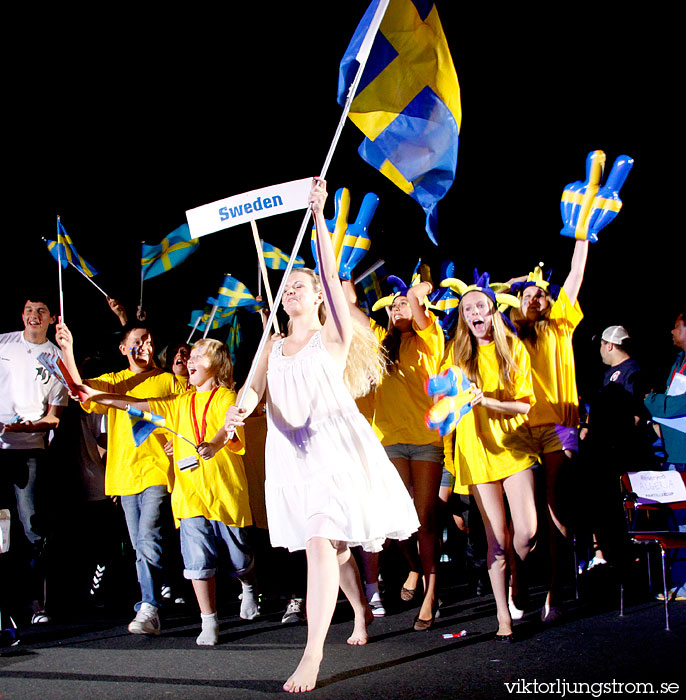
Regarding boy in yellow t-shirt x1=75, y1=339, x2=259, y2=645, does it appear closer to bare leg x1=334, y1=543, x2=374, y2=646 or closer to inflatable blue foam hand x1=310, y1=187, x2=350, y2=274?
bare leg x1=334, y1=543, x2=374, y2=646

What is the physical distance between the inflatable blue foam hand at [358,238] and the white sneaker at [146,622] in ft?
8.40

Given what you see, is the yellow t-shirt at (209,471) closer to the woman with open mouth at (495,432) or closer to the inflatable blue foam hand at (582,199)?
the woman with open mouth at (495,432)

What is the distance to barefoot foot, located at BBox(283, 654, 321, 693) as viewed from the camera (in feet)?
9.93

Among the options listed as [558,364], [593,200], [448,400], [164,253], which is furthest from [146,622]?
[593,200]

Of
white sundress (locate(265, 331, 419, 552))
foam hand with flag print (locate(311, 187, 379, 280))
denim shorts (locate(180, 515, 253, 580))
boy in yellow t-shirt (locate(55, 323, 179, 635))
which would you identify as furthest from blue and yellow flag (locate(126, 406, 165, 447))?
foam hand with flag print (locate(311, 187, 379, 280))

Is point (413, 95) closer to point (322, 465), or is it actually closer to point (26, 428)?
point (322, 465)

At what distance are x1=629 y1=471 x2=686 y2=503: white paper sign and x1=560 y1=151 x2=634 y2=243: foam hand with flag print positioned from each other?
65.5 inches

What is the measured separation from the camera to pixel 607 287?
8.52 metres

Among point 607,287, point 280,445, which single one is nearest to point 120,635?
point 280,445

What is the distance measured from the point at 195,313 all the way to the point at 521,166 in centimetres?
437

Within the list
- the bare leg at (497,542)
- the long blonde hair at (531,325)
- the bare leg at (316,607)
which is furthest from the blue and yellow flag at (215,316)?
the bare leg at (316,607)

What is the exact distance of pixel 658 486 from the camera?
4.92 metres

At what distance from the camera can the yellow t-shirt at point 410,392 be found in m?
4.63

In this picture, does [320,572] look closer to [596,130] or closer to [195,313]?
[195,313]
